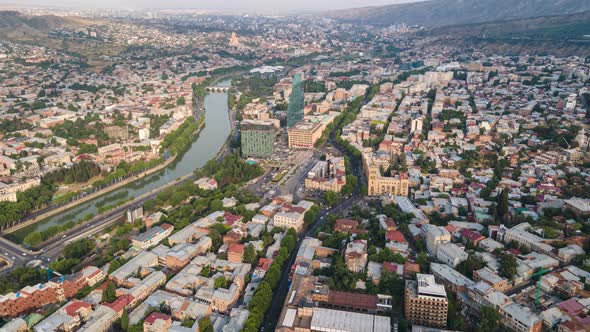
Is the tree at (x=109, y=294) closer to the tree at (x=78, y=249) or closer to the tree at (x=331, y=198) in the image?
the tree at (x=78, y=249)

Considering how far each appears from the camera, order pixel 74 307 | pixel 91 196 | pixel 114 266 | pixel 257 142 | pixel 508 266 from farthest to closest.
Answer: pixel 257 142 → pixel 91 196 → pixel 114 266 → pixel 508 266 → pixel 74 307

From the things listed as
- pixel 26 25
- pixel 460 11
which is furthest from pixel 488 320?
pixel 460 11

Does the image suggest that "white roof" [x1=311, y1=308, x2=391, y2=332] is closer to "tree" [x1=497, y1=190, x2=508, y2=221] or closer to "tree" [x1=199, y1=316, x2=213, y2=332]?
"tree" [x1=199, y1=316, x2=213, y2=332]

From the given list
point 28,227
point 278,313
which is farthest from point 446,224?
point 28,227

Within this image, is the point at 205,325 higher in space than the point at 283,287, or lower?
higher

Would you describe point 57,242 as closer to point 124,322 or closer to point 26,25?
point 124,322

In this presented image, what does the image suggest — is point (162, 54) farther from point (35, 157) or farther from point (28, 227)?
point (28, 227)

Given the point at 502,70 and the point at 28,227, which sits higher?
the point at 502,70
